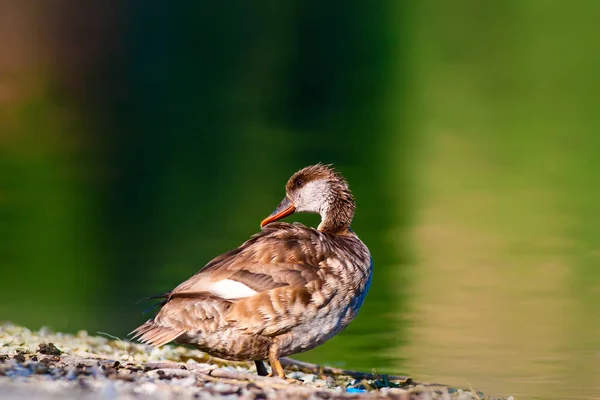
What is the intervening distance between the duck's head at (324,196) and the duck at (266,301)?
3.13 ft

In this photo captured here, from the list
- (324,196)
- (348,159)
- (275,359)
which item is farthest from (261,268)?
(348,159)

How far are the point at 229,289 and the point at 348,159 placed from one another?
659 inches

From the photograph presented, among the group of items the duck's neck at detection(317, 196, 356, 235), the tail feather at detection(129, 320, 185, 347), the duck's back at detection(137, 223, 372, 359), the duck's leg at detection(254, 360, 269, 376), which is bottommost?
the duck's leg at detection(254, 360, 269, 376)

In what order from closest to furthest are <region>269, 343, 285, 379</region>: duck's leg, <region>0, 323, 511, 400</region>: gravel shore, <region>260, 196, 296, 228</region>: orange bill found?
1. <region>0, 323, 511, 400</region>: gravel shore
2. <region>269, 343, 285, 379</region>: duck's leg
3. <region>260, 196, 296, 228</region>: orange bill

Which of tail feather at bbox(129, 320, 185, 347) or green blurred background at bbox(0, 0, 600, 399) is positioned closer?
tail feather at bbox(129, 320, 185, 347)

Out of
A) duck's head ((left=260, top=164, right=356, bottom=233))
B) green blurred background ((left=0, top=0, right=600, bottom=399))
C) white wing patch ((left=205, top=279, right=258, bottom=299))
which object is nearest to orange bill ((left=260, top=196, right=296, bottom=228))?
duck's head ((left=260, top=164, right=356, bottom=233))

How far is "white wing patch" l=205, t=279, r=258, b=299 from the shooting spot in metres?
7.67

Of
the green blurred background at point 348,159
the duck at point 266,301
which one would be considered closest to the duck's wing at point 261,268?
the duck at point 266,301

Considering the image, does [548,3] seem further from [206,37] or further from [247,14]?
[206,37]

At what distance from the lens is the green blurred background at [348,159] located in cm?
1219

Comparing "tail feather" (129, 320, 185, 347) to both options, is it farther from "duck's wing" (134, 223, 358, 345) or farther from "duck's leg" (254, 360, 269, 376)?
"duck's leg" (254, 360, 269, 376)

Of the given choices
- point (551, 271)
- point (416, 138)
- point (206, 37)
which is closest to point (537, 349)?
point (551, 271)

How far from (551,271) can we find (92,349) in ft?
25.2

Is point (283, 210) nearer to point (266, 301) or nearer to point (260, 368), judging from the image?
point (260, 368)
